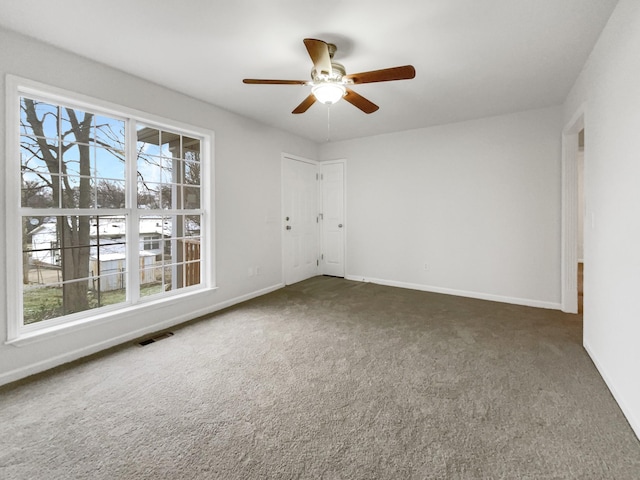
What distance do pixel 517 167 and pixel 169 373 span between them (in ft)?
14.8

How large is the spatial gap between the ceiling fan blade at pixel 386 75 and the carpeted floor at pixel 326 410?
2.16 metres

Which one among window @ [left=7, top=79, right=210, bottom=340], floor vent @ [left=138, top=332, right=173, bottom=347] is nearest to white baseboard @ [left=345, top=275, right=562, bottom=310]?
window @ [left=7, top=79, right=210, bottom=340]

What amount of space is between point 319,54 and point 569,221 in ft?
11.4

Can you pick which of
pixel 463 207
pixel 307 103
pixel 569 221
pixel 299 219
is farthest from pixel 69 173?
pixel 569 221

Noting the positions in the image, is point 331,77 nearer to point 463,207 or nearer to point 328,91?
point 328,91

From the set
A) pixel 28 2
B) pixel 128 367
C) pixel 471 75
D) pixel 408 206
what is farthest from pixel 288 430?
pixel 408 206

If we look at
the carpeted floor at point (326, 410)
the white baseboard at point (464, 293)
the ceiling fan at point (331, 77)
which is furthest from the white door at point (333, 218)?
the ceiling fan at point (331, 77)

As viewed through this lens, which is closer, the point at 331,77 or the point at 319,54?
the point at 319,54

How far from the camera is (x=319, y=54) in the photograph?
6.74 ft

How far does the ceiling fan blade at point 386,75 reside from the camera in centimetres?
209

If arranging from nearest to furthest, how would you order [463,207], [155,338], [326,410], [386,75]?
[326,410] → [386,75] → [155,338] → [463,207]

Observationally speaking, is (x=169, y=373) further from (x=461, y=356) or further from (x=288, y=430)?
(x=461, y=356)

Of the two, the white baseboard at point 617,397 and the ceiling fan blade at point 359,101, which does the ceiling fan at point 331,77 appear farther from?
the white baseboard at point 617,397

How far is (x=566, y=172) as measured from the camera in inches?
142
